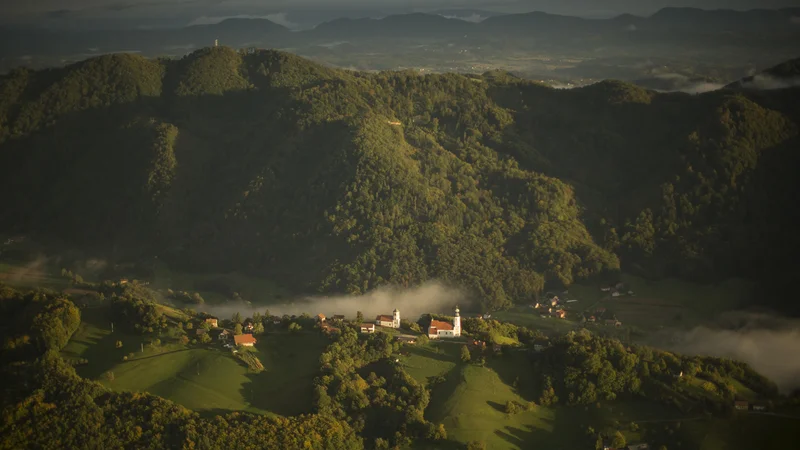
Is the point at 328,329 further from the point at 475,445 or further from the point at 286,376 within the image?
the point at 475,445

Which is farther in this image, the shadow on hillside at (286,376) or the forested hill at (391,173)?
the forested hill at (391,173)

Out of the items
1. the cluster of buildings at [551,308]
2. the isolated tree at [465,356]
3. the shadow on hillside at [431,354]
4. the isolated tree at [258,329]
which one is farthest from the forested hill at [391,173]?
the isolated tree at [465,356]

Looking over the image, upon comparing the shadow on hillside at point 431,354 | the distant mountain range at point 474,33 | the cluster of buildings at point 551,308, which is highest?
the distant mountain range at point 474,33

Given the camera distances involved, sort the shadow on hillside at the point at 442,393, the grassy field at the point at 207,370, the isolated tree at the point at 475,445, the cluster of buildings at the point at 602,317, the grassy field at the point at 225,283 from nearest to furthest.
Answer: the isolated tree at the point at 475,445 < the grassy field at the point at 207,370 < the shadow on hillside at the point at 442,393 < the cluster of buildings at the point at 602,317 < the grassy field at the point at 225,283

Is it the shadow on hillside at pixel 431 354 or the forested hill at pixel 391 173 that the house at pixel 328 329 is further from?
the forested hill at pixel 391 173

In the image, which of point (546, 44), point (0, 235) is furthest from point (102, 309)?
point (546, 44)

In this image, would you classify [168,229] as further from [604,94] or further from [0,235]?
[604,94]

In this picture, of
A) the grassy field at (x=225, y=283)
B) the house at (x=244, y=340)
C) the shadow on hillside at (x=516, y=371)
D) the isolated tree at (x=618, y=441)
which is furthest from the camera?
the grassy field at (x=225, y=283)
